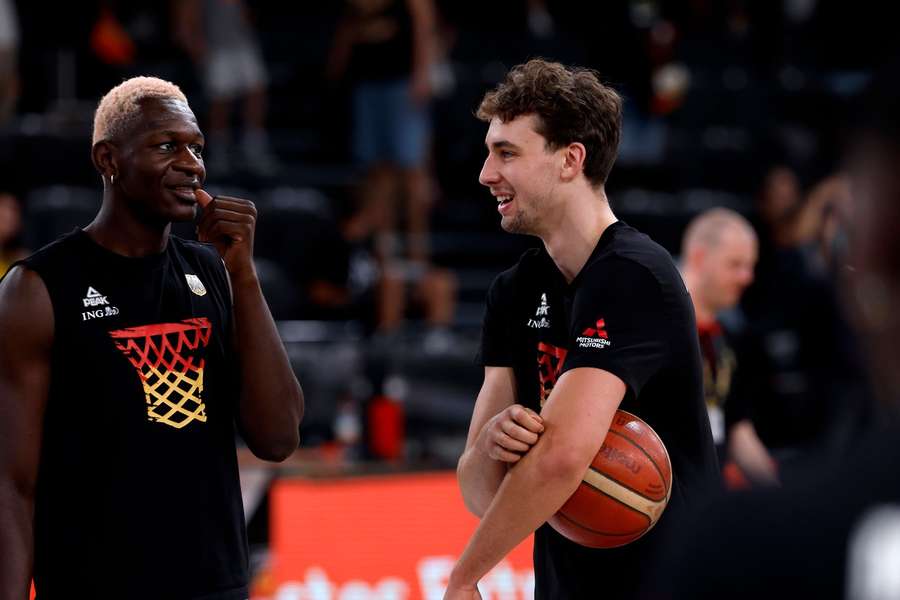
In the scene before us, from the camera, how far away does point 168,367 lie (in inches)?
129

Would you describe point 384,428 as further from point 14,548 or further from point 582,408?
point 14,548

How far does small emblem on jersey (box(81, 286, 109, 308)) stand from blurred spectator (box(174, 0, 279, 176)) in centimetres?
735

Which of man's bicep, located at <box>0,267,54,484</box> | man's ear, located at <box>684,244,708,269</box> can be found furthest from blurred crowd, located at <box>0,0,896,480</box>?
man's bicep, located at <box>0,267,54,484</box>

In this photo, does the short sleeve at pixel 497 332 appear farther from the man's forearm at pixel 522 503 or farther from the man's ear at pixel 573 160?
the man's forearm at pixel 522 503

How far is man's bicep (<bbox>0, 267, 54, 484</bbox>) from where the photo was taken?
3.06 meters

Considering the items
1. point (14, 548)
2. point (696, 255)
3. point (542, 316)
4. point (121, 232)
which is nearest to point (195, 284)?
point (121, 232)

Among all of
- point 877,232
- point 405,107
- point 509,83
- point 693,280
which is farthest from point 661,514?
point 405,107

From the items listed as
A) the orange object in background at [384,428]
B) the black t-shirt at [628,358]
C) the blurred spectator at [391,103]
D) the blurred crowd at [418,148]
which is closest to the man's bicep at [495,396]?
the black t-shirt at [628,358]

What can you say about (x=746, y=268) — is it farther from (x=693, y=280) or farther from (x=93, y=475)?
(x=93, y=475)

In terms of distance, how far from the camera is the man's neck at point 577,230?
3.48 metres

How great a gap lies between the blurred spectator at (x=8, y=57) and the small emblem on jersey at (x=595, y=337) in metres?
7.53

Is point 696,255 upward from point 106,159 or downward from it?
downward

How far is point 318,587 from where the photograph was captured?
260 inches

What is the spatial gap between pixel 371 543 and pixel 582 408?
3840mm
